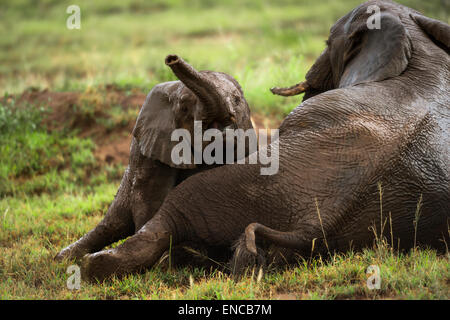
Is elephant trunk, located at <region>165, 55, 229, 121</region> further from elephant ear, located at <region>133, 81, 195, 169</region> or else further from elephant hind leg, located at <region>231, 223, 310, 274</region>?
elephant hind leg, located at <region>231, 223, 310, 274</region>

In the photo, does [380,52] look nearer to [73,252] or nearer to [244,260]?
[244,260]

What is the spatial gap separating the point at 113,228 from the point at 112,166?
3352mm

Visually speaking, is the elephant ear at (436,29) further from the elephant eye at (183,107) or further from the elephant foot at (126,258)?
the elephant foot at (126,258)

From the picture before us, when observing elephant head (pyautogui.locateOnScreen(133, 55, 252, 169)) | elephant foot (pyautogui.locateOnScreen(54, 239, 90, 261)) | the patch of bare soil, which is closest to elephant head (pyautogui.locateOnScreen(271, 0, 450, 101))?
elephant head (pyautogui.locateOnScreen(133, 55, 252, 169))

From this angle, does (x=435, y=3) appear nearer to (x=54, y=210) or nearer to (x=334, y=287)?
(x=54, y=210)

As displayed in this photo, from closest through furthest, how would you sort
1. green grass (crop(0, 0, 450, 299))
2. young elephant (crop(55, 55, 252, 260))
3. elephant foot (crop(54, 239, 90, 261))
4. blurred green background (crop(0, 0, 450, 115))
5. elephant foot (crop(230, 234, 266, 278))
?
green grass (crop(0, 0, 450, 299)), elephant foot (crop(230, 234, 266, 278)), young elephant (crop(55, 55, 252, 260)), elephant foot (crop(54, 239, 90, 261)), blurred green background (crop(0, 0, 450, 115))

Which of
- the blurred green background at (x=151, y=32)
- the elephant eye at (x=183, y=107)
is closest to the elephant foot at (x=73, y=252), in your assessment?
the elephant eye at (x=183, y=107)

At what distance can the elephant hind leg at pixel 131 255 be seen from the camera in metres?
3.89

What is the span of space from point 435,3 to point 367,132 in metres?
13.3

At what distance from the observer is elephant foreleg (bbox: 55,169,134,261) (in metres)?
4.77

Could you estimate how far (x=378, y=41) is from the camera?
4402 millimetres

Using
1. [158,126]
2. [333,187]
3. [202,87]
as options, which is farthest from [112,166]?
[333,187]

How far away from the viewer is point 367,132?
3.85 meters
